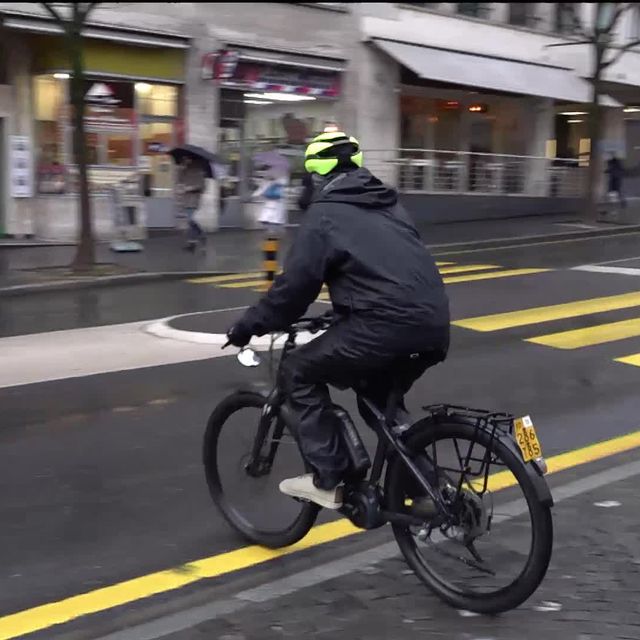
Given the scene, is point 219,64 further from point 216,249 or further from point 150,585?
point 150,585

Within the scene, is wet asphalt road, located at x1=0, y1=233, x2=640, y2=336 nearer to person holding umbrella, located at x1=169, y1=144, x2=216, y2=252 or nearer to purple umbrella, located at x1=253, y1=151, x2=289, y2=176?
purple umbrella, located at x1=253, y1=151, x2=289, y2=176

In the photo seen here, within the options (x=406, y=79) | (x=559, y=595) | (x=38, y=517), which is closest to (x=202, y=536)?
(x=38, y=517)

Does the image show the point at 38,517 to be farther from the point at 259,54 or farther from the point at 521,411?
the point at 259,54

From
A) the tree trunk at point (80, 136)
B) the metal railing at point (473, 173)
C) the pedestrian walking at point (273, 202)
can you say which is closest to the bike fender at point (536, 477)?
the tree trunk at point (80, 136)

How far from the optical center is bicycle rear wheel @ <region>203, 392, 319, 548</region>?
434 cm

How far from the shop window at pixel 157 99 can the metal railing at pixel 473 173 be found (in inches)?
200

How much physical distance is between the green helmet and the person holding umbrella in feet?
44.9

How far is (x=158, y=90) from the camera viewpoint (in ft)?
67.6

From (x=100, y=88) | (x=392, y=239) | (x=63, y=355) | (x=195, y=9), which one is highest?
(x=195, y=9)

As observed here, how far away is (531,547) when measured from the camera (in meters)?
3.53

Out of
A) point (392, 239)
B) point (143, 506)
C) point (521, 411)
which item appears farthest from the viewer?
point (521, 411)

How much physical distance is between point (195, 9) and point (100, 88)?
2.85 metres

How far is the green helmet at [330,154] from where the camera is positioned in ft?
12.8

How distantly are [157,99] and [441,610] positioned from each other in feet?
59.5
